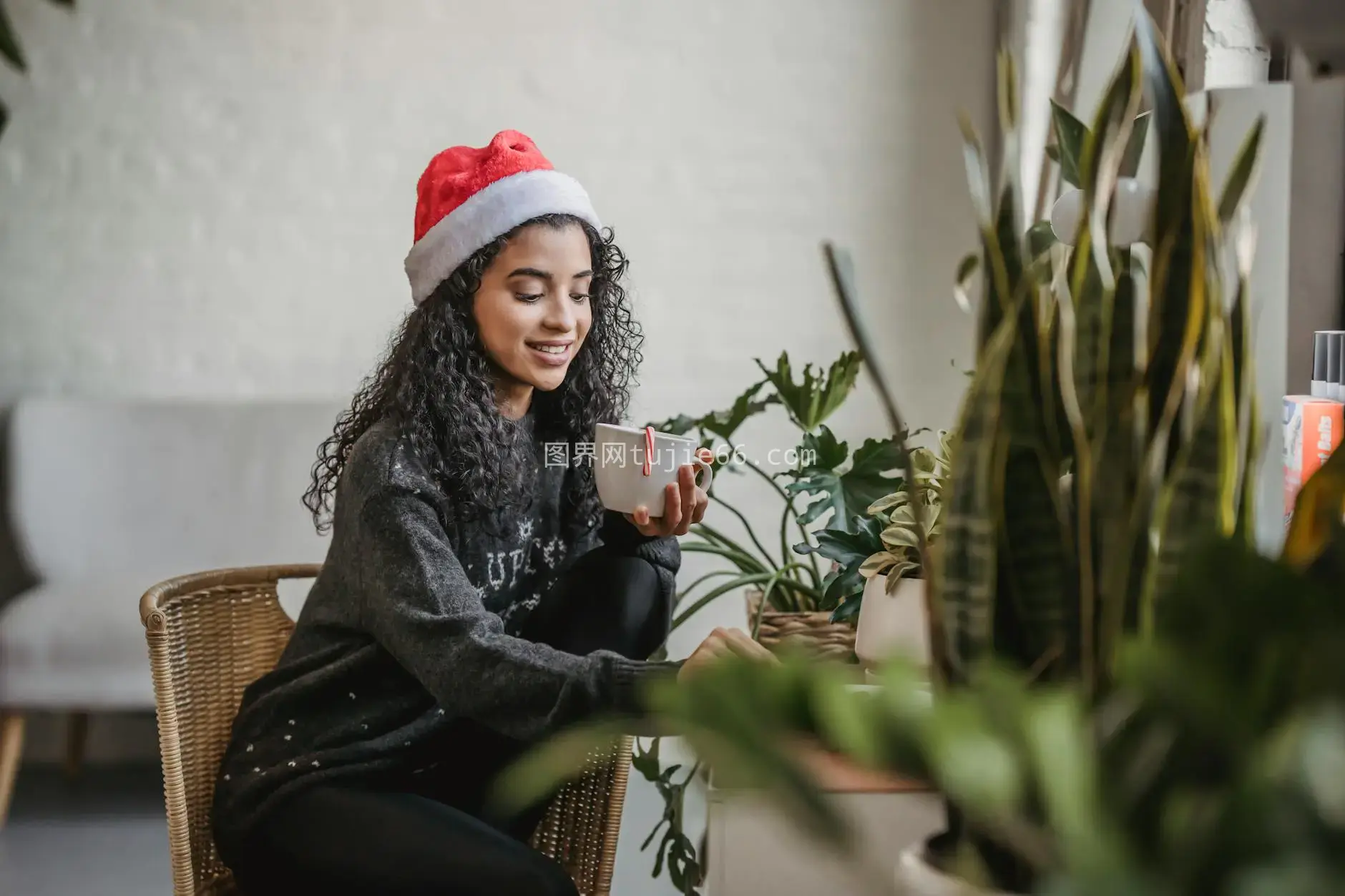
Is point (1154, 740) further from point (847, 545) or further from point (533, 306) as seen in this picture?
point (533, 306)

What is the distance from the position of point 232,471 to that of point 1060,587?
244cm

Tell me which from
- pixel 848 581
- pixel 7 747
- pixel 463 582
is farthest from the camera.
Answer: pixel 7 747

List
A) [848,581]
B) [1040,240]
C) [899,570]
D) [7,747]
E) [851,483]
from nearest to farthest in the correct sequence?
[1040,240], [899,570], [848,581], [851,483], [7,747]

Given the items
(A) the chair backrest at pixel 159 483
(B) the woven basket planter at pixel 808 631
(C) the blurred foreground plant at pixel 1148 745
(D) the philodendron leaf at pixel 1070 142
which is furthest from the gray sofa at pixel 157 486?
(C) the blurred foreground plant at pixel 1148 745

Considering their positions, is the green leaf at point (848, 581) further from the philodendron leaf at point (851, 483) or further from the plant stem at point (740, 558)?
the plant stem at point (740, 558)

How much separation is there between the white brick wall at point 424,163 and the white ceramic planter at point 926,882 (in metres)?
2.36

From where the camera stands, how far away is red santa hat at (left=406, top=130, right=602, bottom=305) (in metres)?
1.49

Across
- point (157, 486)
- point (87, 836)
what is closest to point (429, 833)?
point (87, 836)

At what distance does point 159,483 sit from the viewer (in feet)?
9.05

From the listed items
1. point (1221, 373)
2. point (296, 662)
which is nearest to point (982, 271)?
point (1221, 373)

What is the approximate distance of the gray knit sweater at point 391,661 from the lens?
1169 millimetres

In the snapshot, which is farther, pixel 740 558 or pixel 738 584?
pixel 740 558

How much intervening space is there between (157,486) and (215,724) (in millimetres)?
Result: 1462

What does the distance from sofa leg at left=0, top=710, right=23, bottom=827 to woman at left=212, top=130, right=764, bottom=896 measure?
1.15 m
